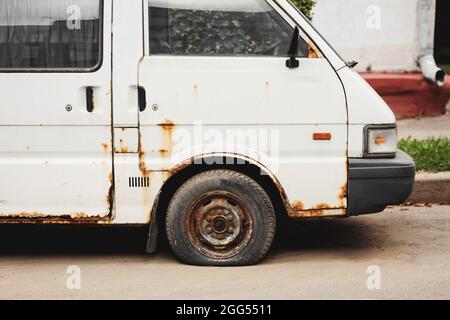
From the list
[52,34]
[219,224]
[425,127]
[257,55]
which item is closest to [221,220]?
[219,224]

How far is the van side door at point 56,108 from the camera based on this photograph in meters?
5.58

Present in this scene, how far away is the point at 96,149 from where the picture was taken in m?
5.61

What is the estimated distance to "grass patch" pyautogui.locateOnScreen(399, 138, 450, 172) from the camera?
8.16m

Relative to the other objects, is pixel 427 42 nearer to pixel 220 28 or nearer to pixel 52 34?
pixel 220 28

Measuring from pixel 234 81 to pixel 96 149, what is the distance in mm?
1008

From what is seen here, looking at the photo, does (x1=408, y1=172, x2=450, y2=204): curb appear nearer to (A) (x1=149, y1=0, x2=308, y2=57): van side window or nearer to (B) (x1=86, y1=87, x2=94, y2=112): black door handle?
(A) (x1=149, y1=0, x2=308, y2=57): van side window

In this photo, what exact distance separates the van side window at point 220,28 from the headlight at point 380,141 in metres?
0.68

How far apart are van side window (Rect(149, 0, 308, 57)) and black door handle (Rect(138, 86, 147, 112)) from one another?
0.30 m

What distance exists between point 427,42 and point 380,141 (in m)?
6.25

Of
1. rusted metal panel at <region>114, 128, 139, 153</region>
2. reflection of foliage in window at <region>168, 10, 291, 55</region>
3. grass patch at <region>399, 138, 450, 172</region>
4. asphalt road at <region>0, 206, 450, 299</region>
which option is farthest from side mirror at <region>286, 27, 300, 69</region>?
grass patch at <region>399, 138, 450, 172</region>

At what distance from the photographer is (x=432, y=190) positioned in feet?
25.7

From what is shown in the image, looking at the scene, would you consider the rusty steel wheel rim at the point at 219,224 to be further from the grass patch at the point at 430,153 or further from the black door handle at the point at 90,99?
the grass patch at the point at 430,153
